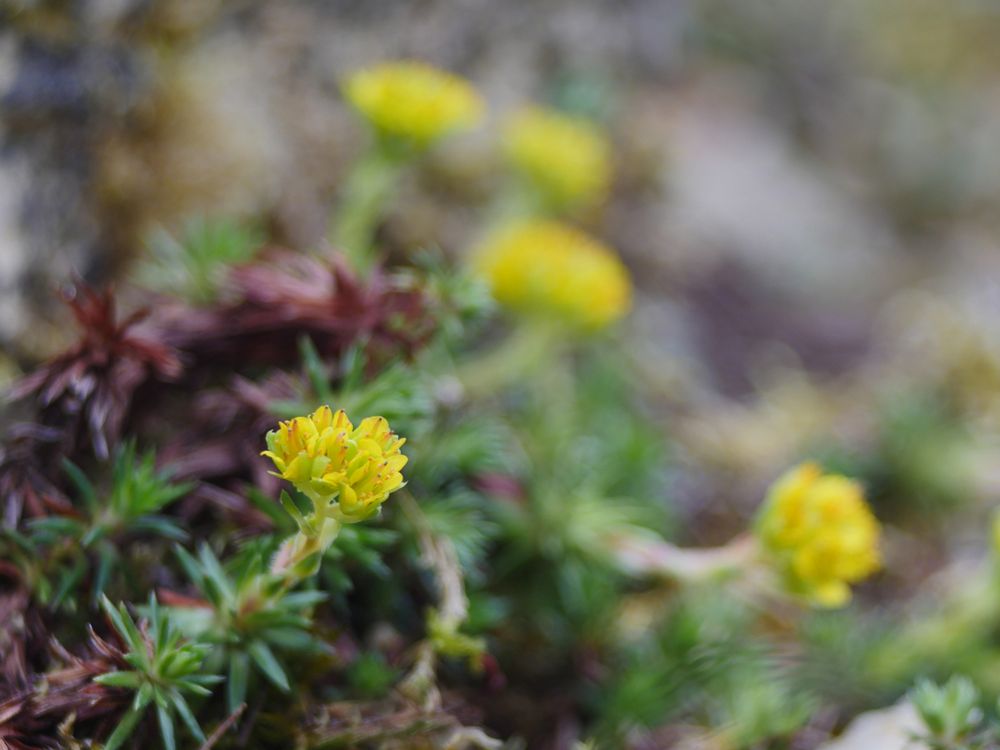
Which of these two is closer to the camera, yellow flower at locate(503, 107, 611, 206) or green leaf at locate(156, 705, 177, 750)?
green leaf at locate(156, 705, 177, 750)

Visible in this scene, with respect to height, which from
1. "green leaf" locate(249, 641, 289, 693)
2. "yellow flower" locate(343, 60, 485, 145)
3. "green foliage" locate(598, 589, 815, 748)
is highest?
"yellow flower" locate(343, 60, 485, 145)

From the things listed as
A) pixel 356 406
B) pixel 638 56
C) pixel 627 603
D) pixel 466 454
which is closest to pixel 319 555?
pixel 356 406

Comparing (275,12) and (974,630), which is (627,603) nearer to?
(974,630)

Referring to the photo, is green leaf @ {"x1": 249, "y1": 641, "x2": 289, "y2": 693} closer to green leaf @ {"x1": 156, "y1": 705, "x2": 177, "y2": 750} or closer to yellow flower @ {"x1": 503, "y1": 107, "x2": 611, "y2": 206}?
green leaf @ {"x1": 156, "y1": 705, "x2": 177, "y2": 750}

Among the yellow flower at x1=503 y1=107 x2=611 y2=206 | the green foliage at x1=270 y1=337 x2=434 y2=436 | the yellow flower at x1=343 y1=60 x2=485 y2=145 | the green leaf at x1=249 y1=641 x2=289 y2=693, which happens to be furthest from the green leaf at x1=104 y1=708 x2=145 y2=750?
the yellow flower at x1=503 y1=107 x2=611 y2=206

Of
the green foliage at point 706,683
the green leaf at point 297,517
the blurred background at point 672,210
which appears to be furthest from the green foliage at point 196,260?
the green foliage at point 706,683

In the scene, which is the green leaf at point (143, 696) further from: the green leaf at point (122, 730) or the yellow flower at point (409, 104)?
the yellow flower at point (409, 104)
